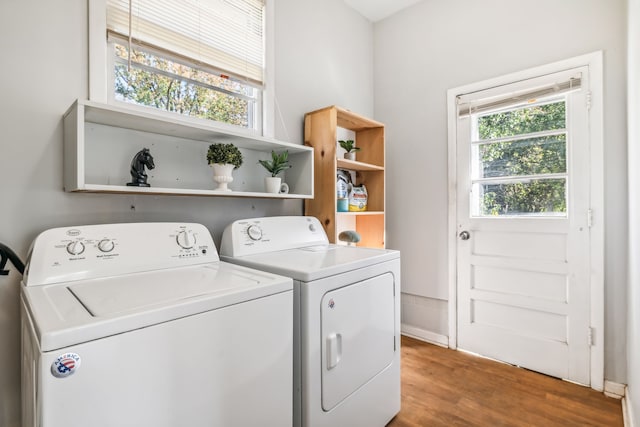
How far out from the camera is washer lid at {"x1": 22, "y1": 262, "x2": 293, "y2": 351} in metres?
0.70

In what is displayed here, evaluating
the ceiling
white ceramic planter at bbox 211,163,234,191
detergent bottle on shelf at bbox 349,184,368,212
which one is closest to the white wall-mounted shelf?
white ceramic planter at bbox 211,163,234,191

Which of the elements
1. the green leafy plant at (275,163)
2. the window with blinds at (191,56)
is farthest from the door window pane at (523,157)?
the window with blinds at (191,56)

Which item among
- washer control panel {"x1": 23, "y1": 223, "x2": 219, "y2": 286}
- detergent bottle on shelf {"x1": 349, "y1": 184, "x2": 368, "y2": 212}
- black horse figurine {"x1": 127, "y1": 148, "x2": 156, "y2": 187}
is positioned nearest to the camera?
washer control panel {"x1": 23, "y1": 223, "x2": 219, "y2": 286}

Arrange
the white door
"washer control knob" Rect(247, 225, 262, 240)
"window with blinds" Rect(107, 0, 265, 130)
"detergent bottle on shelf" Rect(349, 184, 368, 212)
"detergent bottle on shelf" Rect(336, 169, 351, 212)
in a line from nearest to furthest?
"window with blinds" Rect(107, 0, 265, 130) → "washer control knob" Rect(247, 225, 262, 240) → the white door → "detergent bottle on shelf" Rect(336, 169, 351, 212) → "detergent bottle on shelf" Rect(349, 184, 368, 212)

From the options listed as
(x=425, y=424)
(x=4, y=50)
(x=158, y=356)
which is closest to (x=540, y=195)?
(x=425, y=424)

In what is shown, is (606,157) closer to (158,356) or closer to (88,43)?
(158,356)

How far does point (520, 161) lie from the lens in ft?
7.24

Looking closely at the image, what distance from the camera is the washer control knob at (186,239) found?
4.59 feet

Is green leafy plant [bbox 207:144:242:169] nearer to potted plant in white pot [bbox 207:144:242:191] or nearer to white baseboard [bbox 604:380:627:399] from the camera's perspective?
potted plant in white pot [bbox 207:144:242:191]

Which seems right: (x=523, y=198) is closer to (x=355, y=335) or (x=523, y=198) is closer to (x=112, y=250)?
(x=355, y=335)

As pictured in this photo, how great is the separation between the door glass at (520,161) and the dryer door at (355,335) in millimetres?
1203

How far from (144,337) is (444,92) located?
8.42 ft

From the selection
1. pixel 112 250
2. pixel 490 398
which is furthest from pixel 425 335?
pixel 112 250

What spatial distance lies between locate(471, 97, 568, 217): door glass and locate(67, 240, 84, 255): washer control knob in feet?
7.73
